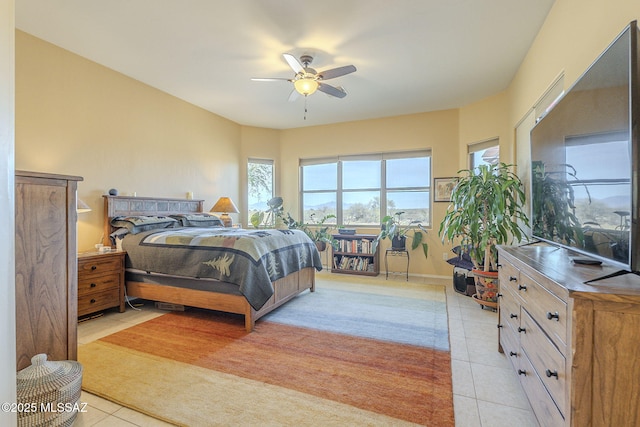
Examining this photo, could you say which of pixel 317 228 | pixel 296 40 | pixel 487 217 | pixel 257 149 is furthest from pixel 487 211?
pixel 257 149

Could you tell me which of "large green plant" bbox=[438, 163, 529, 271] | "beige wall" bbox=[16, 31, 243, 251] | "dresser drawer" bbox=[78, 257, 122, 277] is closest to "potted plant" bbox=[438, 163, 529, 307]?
"large green plant" bbox=[438, 163, 529, 271]

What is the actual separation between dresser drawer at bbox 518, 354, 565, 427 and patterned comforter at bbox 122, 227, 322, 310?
6.32ft

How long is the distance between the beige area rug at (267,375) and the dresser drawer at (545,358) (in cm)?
54

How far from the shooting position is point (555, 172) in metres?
1.62

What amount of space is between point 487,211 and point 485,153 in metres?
1.73

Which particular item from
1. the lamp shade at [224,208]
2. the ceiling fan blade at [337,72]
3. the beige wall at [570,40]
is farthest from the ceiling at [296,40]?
the lamp shade at [224,208]

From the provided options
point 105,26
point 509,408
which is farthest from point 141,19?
point 509,408

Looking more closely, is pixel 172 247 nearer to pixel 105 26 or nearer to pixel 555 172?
pixel 105 26

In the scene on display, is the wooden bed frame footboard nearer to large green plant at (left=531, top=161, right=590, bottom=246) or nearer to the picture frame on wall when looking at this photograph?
large green plant at (left=531, top=161, right=590, bottom=246)

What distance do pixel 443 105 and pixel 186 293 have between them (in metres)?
4.52

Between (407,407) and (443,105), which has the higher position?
(443,105)

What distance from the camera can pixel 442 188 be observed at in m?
4.84

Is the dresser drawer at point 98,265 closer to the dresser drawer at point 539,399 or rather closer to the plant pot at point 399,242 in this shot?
the dresser drawer at point 539,399

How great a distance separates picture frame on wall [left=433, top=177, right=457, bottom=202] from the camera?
477cm
